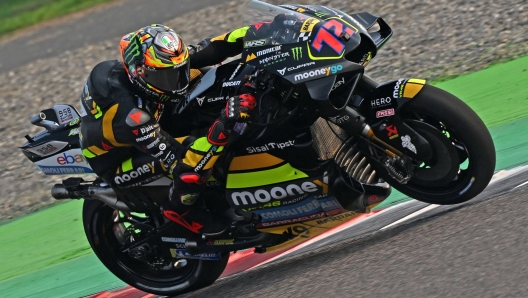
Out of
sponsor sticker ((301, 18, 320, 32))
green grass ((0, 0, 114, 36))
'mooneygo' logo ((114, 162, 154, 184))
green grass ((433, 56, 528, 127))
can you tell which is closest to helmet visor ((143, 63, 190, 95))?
'mooneygo' logo ((114, 162, 154, 184))

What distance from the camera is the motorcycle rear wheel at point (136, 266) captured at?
17.7 feet

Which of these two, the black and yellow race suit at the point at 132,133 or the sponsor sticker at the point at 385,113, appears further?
the black and yellow race suit at the point at 132,133

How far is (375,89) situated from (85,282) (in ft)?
9.47

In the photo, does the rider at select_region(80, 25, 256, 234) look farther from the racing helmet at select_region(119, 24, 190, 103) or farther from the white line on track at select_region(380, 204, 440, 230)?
the white line on track at select_region(380, 204, 440, 230)

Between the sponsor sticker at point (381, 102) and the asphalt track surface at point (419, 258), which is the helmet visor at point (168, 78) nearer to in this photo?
the sponsor sticker at point (381, 102)

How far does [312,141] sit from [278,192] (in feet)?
1.48

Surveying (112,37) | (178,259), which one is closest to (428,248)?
(178,259)

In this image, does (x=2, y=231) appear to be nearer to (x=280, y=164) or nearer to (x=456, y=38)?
(x=280, y=164)

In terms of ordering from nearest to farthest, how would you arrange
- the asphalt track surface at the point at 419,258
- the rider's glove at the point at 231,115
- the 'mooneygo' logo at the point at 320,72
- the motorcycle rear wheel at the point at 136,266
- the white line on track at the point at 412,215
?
the asphalt track surface at the point at 419,258 < the 'mooneygo' logo at the point at 320,72 < the rider's glove at the point at 231,115 < the white line on track at the point at 412,215 < the motorcycle rear wheel at the point at 136,266

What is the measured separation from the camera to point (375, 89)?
429cm

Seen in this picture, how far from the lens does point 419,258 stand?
162 inches

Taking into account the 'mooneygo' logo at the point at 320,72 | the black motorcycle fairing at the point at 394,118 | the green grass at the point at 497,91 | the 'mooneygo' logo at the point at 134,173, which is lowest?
the green grass at the point at 497,91

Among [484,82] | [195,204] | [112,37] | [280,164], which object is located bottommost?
[112,37]

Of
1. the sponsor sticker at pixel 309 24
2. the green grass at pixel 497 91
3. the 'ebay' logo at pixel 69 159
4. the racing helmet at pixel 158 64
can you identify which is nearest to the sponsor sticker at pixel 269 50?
the sponsor sticker at pixel 309 24
